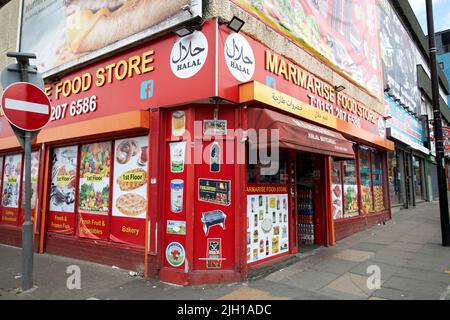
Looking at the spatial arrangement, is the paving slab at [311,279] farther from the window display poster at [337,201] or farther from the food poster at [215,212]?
the window display poster at [337,201]

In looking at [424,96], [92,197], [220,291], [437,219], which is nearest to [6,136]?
[92,197]

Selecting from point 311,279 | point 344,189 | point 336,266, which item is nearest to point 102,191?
point 311,279

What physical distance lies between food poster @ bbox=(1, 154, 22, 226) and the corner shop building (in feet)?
2.55

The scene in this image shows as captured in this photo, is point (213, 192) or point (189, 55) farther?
point (189, 55)

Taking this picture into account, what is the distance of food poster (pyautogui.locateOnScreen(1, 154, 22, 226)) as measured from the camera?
31.6ft

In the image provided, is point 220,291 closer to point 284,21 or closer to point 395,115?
point 284,21

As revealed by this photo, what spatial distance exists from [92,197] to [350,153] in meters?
6.01

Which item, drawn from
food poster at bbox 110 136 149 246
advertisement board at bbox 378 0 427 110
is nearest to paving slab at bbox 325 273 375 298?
food poster at bbox 110 136 149 246

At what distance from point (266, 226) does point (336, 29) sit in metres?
6.82

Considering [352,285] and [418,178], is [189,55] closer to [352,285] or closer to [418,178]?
[352,285]

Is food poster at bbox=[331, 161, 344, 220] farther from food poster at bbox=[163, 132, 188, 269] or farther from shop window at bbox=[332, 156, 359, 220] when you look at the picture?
food poster at bbox=[163, 132, 188, 269]

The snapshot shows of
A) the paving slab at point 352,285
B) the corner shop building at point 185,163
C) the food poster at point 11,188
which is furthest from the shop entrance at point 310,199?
the food poster at point 11,188

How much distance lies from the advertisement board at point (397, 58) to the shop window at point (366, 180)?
14.4ft

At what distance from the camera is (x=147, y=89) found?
6.28m
